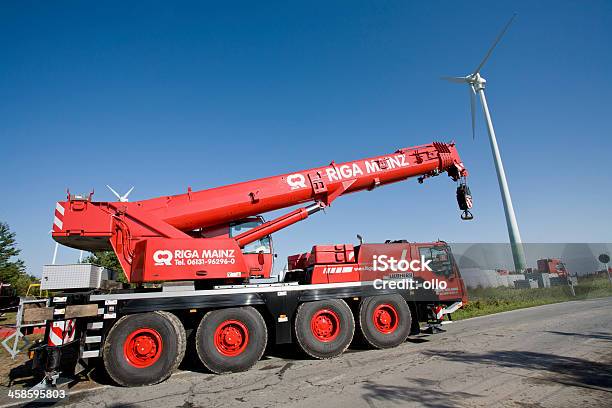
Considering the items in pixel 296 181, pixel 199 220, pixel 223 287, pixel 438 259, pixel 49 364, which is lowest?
pixel 49 364

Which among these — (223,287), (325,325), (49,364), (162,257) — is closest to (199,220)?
(162,257)

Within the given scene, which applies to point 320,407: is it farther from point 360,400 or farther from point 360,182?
point 360,182

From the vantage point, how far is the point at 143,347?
266 inches

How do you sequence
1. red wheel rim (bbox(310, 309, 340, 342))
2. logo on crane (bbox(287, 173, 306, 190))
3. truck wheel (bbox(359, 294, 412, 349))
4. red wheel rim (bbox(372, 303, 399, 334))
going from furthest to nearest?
logo on crane (bbox(287, 173, 306, 190)) → red wheel rim (bbox(372, 303, 399, 334)) → truck wheel (bbox(359, 294, 412, 349)) → red wheel rim (bbox(310, 309, 340, 342))

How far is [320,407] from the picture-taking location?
4.85 m

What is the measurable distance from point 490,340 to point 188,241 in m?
8.15

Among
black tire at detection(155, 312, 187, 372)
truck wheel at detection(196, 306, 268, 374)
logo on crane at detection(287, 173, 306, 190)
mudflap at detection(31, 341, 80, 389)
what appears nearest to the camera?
mudflap at detection(31, 341, 80, 389)

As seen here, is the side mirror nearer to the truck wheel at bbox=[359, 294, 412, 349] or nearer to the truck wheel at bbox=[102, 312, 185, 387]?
the truck wheel at bbox=[102, 312, 185, 387]

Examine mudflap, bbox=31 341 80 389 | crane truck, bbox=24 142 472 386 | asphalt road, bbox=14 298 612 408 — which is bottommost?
asphalt road, bbox=14 298 612 408

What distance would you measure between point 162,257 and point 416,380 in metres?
5.46

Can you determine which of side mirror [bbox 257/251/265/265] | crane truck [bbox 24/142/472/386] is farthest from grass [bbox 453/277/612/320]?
side mirror [bbox 257/251/265/265]

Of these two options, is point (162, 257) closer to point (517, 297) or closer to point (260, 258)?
point (260, 258)

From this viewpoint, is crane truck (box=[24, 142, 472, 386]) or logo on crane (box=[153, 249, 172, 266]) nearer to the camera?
crane truck (box=[24, 142, 472, 386])

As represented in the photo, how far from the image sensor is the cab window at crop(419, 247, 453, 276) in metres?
9.75
